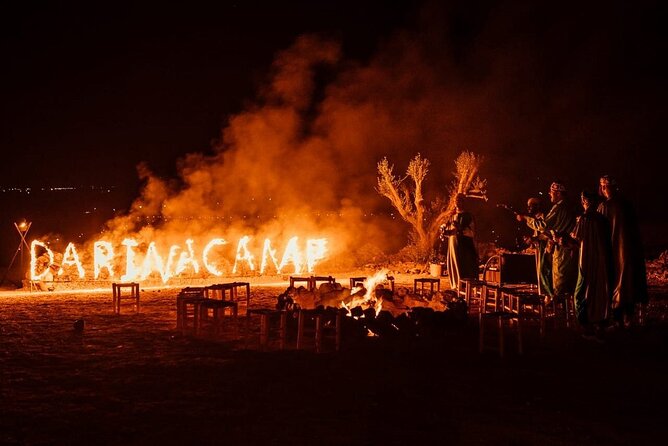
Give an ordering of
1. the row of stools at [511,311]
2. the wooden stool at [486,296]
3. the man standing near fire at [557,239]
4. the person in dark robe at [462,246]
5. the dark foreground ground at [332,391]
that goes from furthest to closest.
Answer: the person in dark robe at [462,246], the man standing near fire at [557,239], the wooden stool at [486,296], the row of stools at [511,311], the dark foreground ground at [332,391]

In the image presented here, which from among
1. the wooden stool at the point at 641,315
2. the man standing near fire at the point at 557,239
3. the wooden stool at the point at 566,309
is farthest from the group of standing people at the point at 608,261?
the man standing near fire at the point at 557,239

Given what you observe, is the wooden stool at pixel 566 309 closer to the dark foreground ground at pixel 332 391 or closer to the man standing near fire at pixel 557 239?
the man standing near fire at pixel 557 239

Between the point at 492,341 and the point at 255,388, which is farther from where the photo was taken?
the point at 492,341

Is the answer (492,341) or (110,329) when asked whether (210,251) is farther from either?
(492,341)

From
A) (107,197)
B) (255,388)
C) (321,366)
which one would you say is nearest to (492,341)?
(321,366)

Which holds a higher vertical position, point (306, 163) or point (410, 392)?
point (306, 163)

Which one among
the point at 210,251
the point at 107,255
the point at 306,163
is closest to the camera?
the point at 107,255

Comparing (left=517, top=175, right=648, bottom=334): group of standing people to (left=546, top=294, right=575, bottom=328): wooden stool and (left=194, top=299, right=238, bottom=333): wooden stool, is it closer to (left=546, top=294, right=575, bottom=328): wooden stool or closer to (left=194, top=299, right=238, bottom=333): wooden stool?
(left=546, top=294, right=575, bottom=328): wooden stool

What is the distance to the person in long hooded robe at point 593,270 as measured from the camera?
8867 mm

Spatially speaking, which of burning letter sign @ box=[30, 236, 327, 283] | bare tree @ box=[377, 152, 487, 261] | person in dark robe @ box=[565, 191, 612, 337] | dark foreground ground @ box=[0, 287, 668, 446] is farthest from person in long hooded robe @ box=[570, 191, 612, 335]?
bare tree @ box=[377, 152, 487, 261]

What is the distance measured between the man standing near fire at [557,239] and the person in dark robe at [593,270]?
42.0 inches

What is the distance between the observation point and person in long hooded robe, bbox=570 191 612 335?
349 inches

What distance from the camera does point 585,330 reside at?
8.83 meters

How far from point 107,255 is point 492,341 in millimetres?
11710
